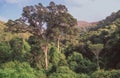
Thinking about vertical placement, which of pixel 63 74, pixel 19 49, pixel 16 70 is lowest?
pixel 63 74

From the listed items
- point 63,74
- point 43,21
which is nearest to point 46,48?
point 43,21

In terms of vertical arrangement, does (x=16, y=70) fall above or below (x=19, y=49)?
below

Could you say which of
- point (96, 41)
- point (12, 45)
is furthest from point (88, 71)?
point (96, 41)

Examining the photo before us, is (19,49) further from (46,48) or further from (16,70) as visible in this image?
(16,70)

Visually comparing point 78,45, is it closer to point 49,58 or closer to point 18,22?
point 49,58

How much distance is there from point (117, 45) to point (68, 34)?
17.6 feet

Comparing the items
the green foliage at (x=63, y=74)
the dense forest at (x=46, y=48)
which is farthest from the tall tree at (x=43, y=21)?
the green foliage at (x=63, y=74)

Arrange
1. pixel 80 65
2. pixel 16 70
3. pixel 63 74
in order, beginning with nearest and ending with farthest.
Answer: pixel 63 74 → pixel 16 70 → pixel 80 65

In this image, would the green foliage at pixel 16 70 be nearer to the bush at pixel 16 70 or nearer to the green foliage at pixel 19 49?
the bush at pixel 16 70

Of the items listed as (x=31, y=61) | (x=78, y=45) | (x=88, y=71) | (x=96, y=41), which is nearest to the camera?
(x=88, y=71)

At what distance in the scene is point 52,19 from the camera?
3036 centimetres

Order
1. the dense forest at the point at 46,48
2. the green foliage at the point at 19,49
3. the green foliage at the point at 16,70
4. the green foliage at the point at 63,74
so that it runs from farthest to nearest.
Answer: the green foliage at the point at 19,49, the dense forest at the point at 46,48, the green foliage at the point at 63,74, the green foliage at the point at 16,70

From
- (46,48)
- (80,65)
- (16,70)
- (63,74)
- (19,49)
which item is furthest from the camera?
(19,49)

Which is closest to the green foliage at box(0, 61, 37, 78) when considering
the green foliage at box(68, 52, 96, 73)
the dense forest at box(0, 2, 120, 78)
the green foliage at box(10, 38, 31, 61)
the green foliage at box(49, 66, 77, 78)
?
the dense forest at box(0, 2, 120, 78)
